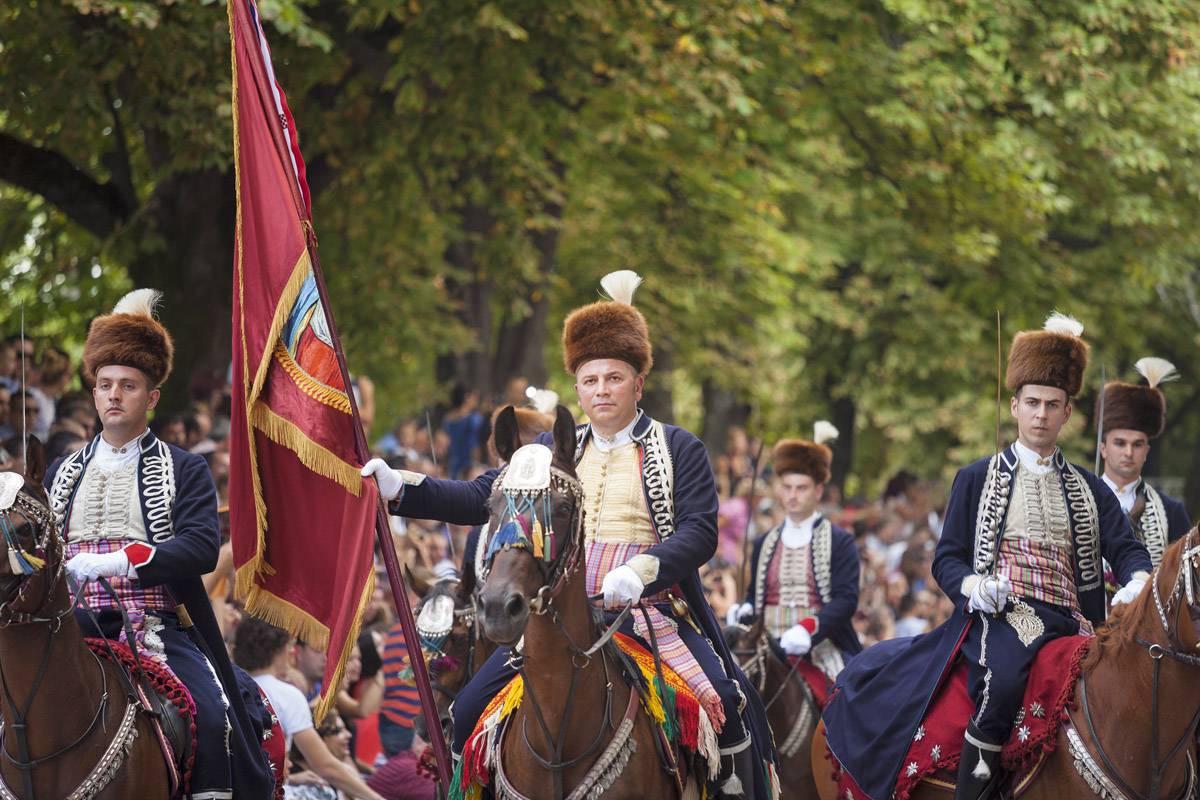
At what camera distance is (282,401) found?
6.70 meters

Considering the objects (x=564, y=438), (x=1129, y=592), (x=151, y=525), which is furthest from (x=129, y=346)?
(x=1129, y=592)

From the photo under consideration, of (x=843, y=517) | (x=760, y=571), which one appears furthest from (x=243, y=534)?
(x=843, y=517)

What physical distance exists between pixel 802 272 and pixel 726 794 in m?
16.9

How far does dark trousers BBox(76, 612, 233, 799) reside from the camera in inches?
281

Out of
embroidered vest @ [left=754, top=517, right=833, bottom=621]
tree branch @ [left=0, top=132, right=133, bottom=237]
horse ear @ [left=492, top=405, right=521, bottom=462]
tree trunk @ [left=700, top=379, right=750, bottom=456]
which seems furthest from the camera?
tree trunk @ [left=700, top=379, right=750, bottom=456]

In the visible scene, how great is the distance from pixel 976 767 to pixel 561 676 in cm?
227

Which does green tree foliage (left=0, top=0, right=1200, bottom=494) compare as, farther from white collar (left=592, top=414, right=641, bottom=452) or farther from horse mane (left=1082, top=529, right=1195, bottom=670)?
horse mane (left=1082, top=529, right=1195, bottom=670)

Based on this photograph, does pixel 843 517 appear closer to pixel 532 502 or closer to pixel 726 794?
pixel 726 794

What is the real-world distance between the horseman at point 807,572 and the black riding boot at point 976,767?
3462 millimetres

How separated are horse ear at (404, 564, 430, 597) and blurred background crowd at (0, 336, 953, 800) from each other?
7 centimetres

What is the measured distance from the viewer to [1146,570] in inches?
295

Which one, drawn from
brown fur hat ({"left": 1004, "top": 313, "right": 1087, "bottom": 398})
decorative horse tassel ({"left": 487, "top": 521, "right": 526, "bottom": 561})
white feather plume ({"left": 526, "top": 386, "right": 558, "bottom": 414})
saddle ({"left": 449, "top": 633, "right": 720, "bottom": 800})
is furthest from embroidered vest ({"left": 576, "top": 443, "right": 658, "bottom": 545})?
white feather plume ({"left": 526, "top": 386, "right": 558, "bottom": 414})

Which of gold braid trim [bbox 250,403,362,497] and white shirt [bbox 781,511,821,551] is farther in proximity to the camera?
white shirt [bbox 781,511,821,551]

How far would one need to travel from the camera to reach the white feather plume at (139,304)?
7738 mm
